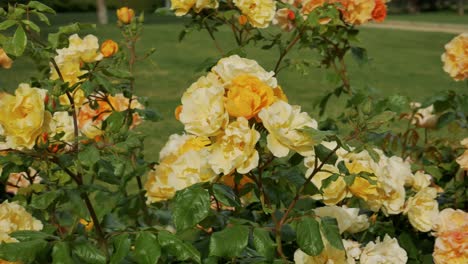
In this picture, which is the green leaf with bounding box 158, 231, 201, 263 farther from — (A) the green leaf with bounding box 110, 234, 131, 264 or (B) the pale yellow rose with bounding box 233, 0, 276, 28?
(B) the pale yellow rose with bounding box 233, 0, 276, 28

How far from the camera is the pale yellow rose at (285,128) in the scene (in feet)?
3.59

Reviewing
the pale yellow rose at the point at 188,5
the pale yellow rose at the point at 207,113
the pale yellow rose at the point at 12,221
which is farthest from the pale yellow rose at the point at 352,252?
the pale yellow rose at the point at 188,5

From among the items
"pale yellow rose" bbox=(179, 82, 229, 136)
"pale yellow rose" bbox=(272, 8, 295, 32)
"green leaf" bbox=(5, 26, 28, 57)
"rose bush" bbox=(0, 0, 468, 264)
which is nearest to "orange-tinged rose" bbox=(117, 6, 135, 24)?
"rose bush" bbox=(0, 0, 468, 264)

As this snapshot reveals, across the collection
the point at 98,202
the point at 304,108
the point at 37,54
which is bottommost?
the point at 304,108

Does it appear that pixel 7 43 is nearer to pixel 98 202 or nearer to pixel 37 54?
pixel 37 54

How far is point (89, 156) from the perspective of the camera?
53.2 inches

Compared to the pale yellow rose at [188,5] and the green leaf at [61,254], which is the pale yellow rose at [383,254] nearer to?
the green leaf at [61,254]

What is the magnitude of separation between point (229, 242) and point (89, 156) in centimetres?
33

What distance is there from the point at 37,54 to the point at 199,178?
397mm

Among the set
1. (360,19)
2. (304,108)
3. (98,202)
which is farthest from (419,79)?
(98,202)

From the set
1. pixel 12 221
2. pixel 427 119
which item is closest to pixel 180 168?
pixel 12 221

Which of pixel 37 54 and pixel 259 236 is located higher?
pixel 37 54

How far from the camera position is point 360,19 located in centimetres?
214

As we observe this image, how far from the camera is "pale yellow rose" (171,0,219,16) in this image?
5.78 ft
